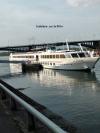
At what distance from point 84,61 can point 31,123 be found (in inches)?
2627

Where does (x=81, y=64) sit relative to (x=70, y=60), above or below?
below

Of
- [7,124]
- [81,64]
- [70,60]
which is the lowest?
[81,64]

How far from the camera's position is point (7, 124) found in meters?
10.6

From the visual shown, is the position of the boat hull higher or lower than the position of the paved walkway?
lower

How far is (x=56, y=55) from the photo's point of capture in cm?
8412

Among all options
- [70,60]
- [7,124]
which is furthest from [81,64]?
[7,124]

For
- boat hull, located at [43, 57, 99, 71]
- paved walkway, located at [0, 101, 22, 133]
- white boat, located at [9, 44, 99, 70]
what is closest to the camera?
paved walkway, located at [0, 101, 22, 133]

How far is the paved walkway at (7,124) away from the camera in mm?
9648

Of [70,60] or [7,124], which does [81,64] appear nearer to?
[70,60]

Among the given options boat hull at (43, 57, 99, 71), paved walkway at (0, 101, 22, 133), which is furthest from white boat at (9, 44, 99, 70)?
paved walkway at (0, 101, 22, 133)

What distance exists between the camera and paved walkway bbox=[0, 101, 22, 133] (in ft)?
31.7

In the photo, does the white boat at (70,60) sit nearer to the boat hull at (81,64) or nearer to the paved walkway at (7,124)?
the boat hull at (81,64)

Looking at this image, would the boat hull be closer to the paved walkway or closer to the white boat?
the white boat

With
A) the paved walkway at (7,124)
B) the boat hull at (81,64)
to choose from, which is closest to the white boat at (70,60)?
the boat hull at (81,64)
